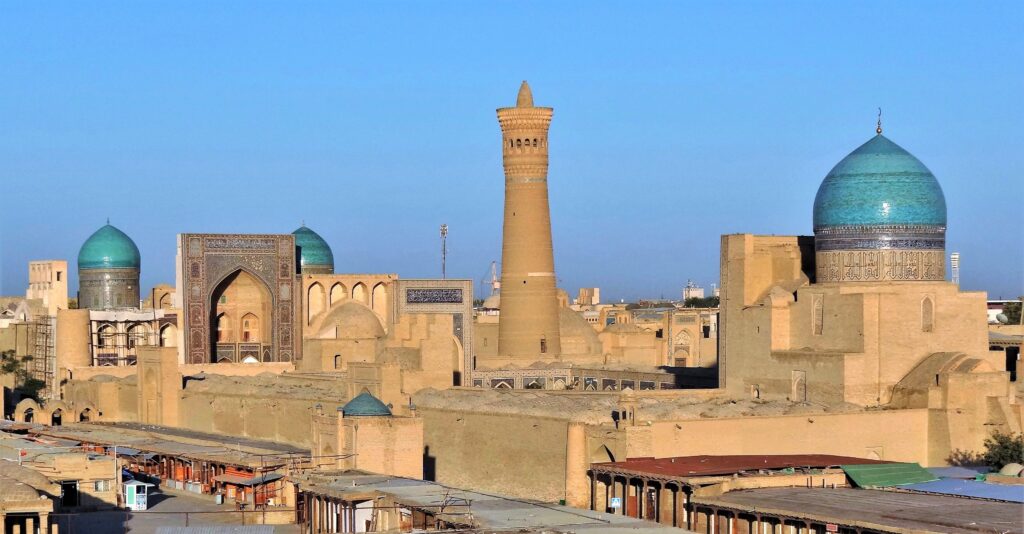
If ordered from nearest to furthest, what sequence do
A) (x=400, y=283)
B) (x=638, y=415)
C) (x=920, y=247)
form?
(x=638, y=415) < (x=920, y=247) < (x=400, y=283)

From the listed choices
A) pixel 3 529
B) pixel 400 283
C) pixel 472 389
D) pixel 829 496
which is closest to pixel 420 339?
pixel 472 389

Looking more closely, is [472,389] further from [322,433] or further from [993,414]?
[993,414]

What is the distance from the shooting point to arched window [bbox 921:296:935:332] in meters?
31.5

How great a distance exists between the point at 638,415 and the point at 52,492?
9.53m

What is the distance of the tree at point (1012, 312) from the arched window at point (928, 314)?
27602 millimetres

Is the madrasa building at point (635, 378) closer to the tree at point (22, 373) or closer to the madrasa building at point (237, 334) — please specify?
the madrasa building at point (237, 334)

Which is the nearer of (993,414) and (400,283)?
(993,414)

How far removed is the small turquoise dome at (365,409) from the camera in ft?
90.6

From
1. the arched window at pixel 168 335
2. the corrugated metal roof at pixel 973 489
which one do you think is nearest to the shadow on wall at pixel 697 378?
the corrugated metal roof at pixel 973 489

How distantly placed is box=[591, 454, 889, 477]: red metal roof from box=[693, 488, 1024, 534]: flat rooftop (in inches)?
46.5

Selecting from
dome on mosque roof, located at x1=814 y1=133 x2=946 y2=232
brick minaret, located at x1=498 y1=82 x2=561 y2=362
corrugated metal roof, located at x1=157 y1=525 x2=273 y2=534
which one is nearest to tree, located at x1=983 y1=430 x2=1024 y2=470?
dome on mosque roof, located at x1=814 y1=133 x2=946 y2=232

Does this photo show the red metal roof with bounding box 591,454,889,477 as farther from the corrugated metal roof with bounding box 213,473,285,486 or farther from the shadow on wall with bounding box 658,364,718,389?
the shadow on wall with bounding box 658,364,718,389

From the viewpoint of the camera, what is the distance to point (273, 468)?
28750mm

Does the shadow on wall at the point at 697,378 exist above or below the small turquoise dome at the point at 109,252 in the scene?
below
